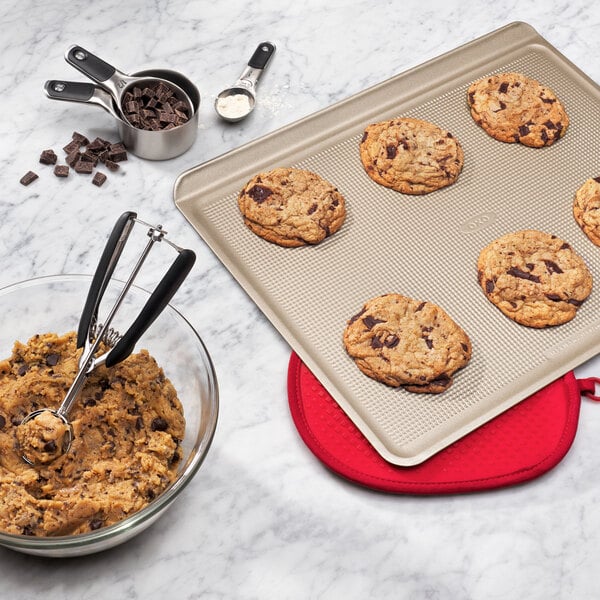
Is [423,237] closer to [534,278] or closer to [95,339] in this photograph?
[534,278]

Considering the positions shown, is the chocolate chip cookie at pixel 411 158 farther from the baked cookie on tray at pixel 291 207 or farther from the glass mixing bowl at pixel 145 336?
the glass mixing bowl at pixel 145 336

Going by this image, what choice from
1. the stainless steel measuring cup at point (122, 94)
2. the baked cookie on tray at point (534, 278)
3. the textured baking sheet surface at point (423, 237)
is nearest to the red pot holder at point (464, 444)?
the textured baking sheet surface at point (423, 237)

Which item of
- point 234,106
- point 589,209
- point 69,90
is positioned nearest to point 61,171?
point 69,90

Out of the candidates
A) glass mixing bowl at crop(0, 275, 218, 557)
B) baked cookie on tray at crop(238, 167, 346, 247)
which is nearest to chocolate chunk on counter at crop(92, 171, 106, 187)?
baked cookie on tray at crop(238, 167, 346, 247)

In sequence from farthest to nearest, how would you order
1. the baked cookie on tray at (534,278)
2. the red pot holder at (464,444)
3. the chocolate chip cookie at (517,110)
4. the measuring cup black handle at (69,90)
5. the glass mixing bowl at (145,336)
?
the chocolate chip cookie at (517,110) → the measuring cup black handle at (69,90) → the baked cookie on tray at (534,278) → the red pot holder at (464,444) → the glass mixing bowl at (145,336)

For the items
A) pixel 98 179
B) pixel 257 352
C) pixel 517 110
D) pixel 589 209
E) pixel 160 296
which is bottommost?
pixel 589 209

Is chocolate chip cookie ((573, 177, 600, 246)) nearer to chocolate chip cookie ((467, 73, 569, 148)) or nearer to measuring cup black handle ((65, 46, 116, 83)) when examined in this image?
chocolate chip cookie ((467, 73, 569, 148))
